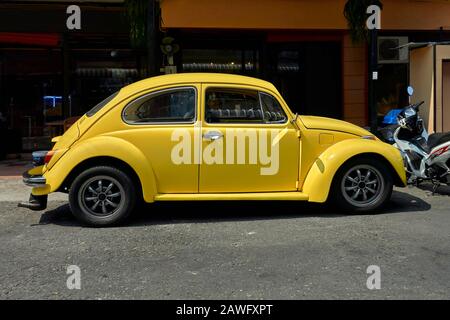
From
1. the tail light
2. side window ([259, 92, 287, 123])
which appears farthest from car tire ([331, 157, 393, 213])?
the tail light

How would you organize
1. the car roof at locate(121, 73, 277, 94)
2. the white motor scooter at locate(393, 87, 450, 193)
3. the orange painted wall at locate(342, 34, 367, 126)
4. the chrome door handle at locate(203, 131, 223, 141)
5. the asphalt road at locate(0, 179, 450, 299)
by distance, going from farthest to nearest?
1. the orange painted wall at locate(342, 34, 367, 126)
2. the white motor scooter at locate(393, 87, 450, 193)
3. the car roof at locate(121, 73, 277, 94)
4. the chrome door handle at locate(203, 131, 223, 141)
5. the asphalt road at locate(0, 179, 450, 299)

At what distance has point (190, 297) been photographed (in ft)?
13.2

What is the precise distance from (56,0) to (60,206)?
21.8 ft

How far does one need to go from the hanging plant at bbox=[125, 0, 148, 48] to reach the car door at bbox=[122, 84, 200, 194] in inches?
183

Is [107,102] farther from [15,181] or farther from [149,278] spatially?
[15,181]

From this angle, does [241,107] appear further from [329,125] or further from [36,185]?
[36,185]

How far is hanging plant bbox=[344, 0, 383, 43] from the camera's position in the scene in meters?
11.0

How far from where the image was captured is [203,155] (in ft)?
20.2

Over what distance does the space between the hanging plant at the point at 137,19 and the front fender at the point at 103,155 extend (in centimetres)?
504

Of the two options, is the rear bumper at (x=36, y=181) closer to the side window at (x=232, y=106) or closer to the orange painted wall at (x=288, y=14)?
the side window at (x=232, y=106)

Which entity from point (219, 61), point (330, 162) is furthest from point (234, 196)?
point (219, 61)

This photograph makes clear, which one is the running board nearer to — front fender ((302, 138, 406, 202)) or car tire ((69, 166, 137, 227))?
front fender ((302, 138, 406, 202))

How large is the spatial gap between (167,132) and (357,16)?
21.6 feet
